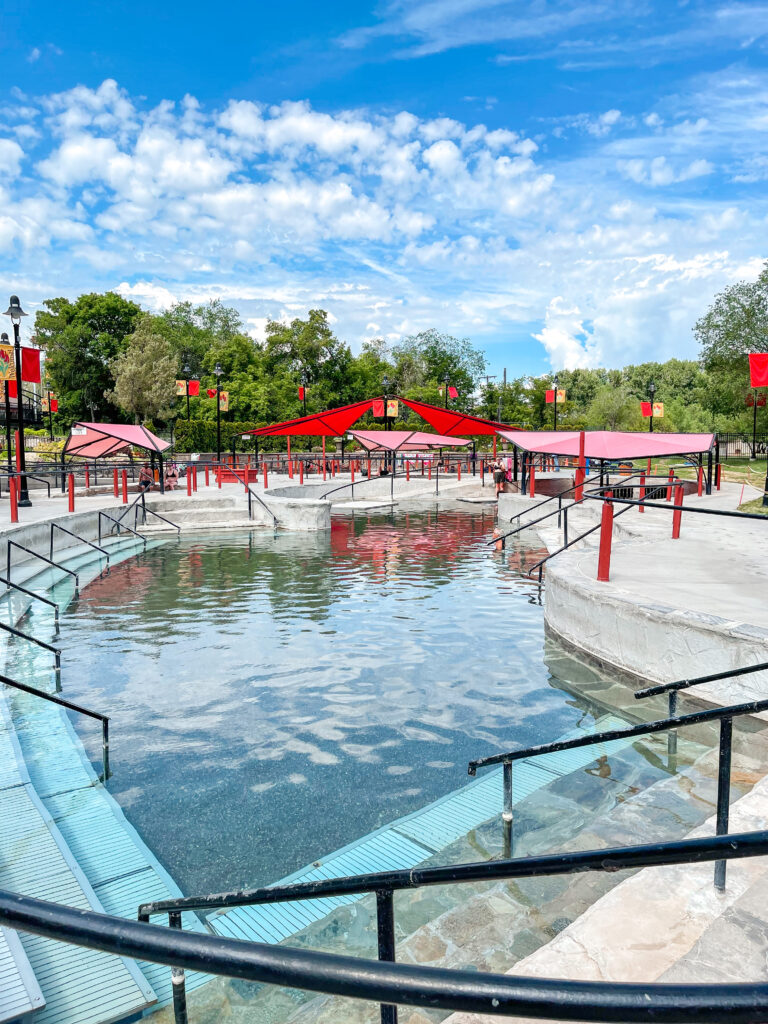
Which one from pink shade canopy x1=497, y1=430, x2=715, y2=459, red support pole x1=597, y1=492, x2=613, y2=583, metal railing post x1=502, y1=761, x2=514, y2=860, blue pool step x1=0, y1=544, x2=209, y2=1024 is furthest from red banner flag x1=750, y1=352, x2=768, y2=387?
blue pool step x1=0, y1=544, x2=209, y2=1024

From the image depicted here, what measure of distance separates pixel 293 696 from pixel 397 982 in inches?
279

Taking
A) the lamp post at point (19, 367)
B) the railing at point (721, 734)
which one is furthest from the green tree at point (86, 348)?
the railing at point (721, 734)

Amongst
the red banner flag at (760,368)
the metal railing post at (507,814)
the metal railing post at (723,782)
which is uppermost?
the red banner flag at (760,368)

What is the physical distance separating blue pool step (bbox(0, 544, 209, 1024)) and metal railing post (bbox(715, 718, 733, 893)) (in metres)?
2.75

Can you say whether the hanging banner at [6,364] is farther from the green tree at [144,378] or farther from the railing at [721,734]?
Answer: the green tree at [144,378]

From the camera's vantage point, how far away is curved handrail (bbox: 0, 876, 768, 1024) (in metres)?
1.05

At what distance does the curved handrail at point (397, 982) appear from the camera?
41.3 inches

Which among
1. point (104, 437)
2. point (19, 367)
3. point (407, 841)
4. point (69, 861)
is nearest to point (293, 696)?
point (407, 841)

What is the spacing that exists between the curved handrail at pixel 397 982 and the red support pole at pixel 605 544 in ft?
25.4

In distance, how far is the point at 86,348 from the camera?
6800 cm

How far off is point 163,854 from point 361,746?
7.07ft

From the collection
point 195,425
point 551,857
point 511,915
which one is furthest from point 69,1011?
point 195,425

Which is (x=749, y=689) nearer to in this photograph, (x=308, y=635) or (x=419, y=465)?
(x=308, y=635)

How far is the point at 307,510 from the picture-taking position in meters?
22.6
